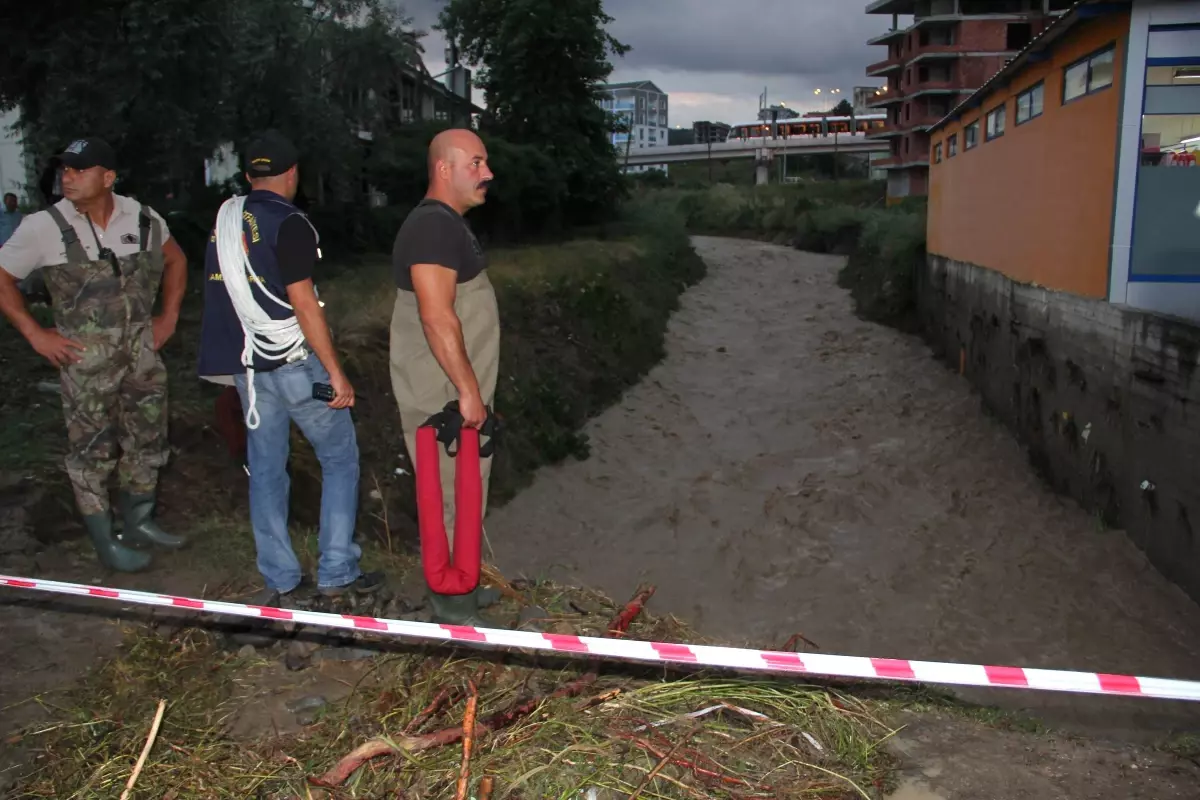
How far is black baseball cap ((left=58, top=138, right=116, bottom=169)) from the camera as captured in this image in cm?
429

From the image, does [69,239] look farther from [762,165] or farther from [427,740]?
[762,165]

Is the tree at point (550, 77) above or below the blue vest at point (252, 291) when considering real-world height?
above

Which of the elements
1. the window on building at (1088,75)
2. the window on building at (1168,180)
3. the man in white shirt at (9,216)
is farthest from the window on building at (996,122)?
the man in white shirt at (9,216)

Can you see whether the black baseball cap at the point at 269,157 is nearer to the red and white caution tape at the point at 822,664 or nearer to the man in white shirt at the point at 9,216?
the red and white caution tape at the point at 822,664

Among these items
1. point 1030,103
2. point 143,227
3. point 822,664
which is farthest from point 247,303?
point 1030,103

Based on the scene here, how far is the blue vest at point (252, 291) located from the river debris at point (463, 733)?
1196 mm

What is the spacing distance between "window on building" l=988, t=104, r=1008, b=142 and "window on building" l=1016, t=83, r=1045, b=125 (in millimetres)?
681

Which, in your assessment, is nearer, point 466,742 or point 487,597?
point 466,742

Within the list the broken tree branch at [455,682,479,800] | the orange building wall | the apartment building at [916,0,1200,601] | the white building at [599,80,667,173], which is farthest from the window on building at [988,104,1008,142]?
the white building at [599,80,667,173]

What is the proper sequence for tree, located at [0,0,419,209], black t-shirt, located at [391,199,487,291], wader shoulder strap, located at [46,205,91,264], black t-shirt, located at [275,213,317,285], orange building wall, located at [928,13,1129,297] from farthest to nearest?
1. tree, located at [0,0,419,209]
2. orange building wall, located at [928,13,1129,297]
3. wader shoulder strap, located at [46,205,91,264]
4. black t-shirt, located at [275,213,317,285]
5. black t-shirt, located at [391,199,487,291]

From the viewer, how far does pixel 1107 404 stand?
323 inches

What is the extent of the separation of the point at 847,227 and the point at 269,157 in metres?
28.5

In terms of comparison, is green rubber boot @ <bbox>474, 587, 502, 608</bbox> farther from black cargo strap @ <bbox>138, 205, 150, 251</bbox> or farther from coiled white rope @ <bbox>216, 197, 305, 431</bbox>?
black cargo strap @ <bbox>138, 205, 150, 251</bbox>

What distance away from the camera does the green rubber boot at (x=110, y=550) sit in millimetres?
4680
